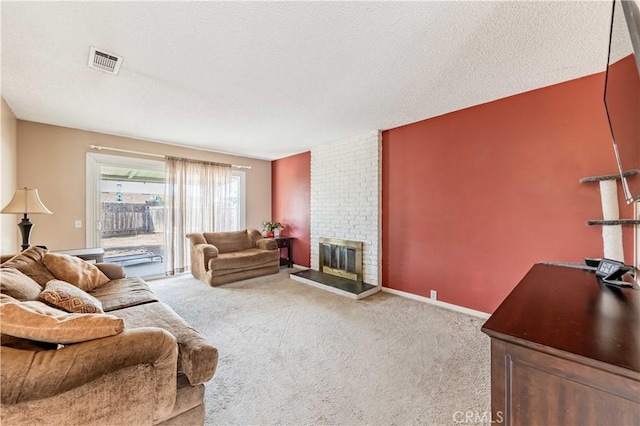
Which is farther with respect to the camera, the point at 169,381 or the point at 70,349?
the point at 169,381

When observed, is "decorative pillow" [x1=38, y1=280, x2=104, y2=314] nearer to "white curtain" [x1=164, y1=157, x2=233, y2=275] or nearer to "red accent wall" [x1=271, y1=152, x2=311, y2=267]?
"white curtain" [x1=164, y1=157, x2=233, y2=275]

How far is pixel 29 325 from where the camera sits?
39.9 inches

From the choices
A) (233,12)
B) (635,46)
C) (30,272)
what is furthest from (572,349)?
(30,272)

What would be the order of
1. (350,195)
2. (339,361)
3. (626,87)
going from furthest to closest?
(350,195) → (339,361) → (626,87)

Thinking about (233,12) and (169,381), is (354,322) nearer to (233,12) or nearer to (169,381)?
(169,381)

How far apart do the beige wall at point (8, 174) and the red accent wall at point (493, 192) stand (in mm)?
4558

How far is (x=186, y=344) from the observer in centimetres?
145

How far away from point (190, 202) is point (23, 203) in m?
2.36

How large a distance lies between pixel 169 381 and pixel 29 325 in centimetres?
61

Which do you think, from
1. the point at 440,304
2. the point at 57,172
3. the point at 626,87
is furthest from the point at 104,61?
the point at 440,304

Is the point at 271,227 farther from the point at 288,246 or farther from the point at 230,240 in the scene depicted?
the point at 230,240

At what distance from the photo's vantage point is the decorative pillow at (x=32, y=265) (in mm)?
1889

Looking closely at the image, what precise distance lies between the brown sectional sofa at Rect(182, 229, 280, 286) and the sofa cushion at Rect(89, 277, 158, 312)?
58.4 inches
